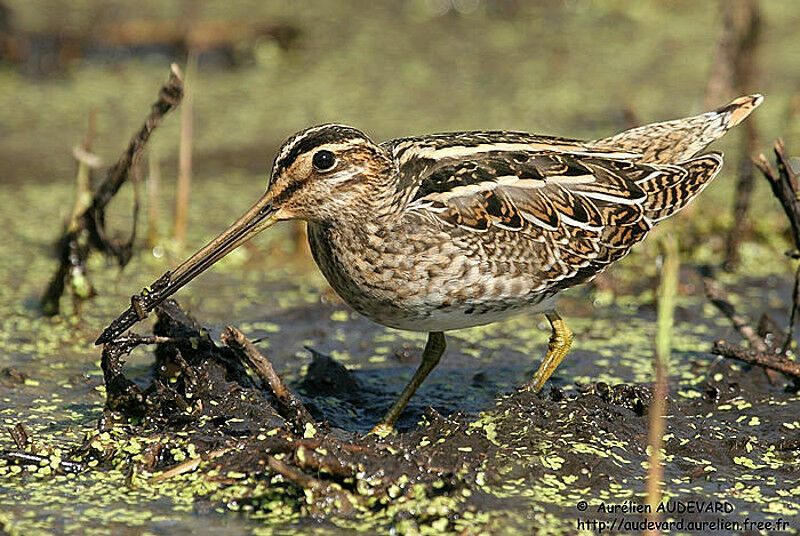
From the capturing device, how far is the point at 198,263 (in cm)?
503

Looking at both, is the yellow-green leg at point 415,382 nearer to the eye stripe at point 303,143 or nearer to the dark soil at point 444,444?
the dark soil at point 444,444

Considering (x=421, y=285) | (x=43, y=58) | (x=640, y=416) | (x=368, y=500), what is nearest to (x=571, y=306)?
(x=640, y=416)

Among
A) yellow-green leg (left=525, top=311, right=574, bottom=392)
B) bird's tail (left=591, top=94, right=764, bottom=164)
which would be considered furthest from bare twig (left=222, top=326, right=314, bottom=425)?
bird's tail (left=591, top=94, right=764, bottom=164)

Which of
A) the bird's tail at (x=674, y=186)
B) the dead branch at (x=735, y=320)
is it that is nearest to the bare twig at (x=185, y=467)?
the bird's tail at (x=674, y=186)

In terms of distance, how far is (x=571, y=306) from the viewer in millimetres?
7215

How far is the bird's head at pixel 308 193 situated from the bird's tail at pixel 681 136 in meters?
1.41

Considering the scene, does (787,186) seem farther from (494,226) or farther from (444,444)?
(444,444)

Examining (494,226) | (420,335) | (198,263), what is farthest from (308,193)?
(420,335)

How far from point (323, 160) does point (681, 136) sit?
1.94 metres

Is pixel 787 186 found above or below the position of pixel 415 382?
above

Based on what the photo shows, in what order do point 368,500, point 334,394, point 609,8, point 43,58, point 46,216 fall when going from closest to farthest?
1. point 368,500
2. point 334,394
3. point 46,216
4. point 43,58
5. point 609,8

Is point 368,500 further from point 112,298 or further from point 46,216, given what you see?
point 46,216

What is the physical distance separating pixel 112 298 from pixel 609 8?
22.4 ft

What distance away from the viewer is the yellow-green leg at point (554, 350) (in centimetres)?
582
